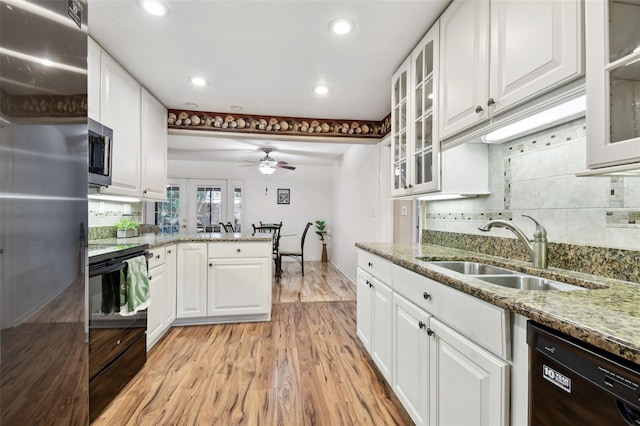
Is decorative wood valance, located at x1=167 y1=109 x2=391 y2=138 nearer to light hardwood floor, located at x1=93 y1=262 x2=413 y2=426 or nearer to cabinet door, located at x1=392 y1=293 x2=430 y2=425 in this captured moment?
light hardwood floor, located at x1=93 y1=262 x2=413 y2=426

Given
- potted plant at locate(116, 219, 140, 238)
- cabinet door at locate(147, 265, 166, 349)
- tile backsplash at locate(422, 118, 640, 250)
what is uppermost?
tile backsplash at locate(422, 118, 640, 250)

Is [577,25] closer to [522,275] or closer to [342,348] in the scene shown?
[522,275]

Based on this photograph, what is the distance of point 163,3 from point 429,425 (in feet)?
8.50

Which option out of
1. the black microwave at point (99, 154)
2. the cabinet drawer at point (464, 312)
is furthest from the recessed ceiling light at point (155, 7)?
the cabinet drawer at point (464, 312)

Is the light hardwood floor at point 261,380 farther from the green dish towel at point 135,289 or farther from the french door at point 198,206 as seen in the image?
the french door at point 198,206

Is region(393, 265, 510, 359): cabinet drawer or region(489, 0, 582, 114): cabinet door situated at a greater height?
region(489, 0, 582, 114): cabinet door

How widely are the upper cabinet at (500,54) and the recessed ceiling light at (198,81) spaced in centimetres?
198

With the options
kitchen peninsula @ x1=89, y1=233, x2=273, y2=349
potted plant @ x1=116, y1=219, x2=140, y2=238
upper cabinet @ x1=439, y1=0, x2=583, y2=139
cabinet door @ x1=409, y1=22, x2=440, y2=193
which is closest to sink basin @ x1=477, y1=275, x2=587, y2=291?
cabinet door @ x1=409, y1=22, x2=440, y2=193

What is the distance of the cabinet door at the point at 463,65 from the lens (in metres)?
1.36

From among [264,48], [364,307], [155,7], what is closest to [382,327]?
[364,307]

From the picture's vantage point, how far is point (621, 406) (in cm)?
55

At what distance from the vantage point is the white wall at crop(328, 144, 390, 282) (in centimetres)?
384

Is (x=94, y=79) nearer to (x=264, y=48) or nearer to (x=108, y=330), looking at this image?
(x=264, y=48)

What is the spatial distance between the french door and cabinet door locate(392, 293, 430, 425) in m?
5.90
